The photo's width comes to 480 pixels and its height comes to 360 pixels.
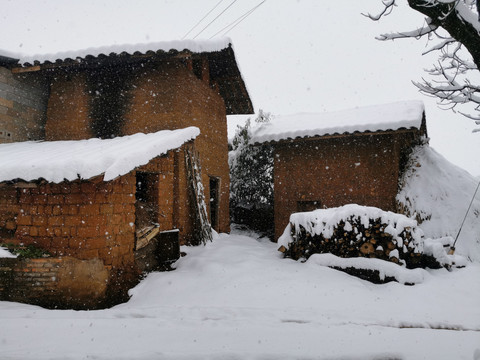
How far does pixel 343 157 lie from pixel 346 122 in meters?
1.15

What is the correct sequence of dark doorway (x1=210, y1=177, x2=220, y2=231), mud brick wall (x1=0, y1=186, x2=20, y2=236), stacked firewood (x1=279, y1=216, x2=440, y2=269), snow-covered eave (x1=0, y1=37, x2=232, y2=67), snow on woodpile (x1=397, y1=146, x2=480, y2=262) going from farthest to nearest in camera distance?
dark doorway (x1=210, y1=177, x2=220, y2=231), snow on woodpile (x1=397, y1=146, x2=480, y2=262), snow-covered eave (x1=0, y1=37, x2=232, y2=67), stacked firewood (x1=279, y1=216, x2=440, y2=269), mud brick wall (x1=0, y1=186, x2=20, y2=236)

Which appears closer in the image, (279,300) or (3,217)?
(279,300)

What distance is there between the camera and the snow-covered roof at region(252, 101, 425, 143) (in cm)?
945

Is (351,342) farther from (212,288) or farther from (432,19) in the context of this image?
(432,19)

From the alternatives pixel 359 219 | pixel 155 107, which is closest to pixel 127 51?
pixel 155 107

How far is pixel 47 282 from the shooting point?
4.59 meters

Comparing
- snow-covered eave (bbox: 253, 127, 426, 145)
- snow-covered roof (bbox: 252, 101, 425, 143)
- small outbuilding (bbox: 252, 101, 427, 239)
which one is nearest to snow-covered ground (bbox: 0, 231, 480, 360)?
small outbuilding (bbox: 252, 101, 427, 239)

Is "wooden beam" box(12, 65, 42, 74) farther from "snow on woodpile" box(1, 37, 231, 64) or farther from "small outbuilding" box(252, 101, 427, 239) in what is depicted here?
"small outbuilding" box(252, 101, 427, 239)

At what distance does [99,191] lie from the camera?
4902mm

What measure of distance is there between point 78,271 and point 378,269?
194 inches

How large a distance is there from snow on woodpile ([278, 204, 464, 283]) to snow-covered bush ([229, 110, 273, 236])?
6.03 meters

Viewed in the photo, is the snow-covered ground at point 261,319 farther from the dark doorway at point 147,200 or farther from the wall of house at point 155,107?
the wall of house at point 155,107

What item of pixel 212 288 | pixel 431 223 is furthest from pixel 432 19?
pixel 431 223

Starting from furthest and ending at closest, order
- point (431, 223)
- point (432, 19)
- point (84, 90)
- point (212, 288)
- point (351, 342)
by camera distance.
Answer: point (431, 223) < point (84, 90) < point (212, 288) < point (351, 342) < point (432, 19)
